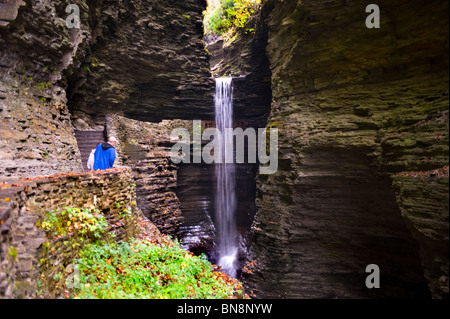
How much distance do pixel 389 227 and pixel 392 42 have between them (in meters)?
5.21

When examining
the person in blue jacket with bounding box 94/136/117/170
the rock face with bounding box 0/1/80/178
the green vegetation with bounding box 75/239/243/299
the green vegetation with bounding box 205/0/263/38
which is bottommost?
the green vegetation with bounding box 75/239/243/299

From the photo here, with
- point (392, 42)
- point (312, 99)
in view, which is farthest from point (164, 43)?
point (392, 42)

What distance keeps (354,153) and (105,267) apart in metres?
7.11

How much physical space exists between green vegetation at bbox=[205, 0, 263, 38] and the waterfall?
395cm

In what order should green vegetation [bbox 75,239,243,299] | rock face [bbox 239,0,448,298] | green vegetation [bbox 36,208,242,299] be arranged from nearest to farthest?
green vegetation [bbox 36,208,242,299], green vegetation [bbox 75,239,243,299], rock face [bbox 239,0,448,298]

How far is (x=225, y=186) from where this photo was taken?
16.0 m

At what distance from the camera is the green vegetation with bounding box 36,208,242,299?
12.6 feet

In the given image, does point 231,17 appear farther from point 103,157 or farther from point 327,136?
point 103,157

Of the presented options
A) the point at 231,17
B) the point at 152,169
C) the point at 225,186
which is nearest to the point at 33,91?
the point at 152,169

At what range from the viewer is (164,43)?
594 inches

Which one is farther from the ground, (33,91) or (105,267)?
(33,91)

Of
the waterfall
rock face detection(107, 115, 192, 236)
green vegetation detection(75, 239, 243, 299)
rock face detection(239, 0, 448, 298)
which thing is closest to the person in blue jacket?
green vegetation detection(75, 239, 243, 299)

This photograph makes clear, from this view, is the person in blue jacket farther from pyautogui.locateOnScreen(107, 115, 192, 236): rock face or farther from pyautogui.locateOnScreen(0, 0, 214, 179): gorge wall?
pyautogui.locateOnScreen(107, 115, 192, 236): rock face
